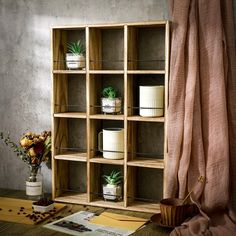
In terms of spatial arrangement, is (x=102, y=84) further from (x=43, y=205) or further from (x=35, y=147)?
(x=43, y=205)

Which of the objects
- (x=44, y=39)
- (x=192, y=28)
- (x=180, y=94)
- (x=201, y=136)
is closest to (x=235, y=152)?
(x=201, y=136)

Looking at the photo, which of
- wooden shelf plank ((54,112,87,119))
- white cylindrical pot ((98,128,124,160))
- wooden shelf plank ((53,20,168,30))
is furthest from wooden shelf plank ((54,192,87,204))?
wooden shelf plank ((53,20,168,30))

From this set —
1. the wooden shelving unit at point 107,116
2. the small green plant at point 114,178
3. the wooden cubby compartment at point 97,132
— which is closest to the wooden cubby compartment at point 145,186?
the wooden shelving unit at point 107,116

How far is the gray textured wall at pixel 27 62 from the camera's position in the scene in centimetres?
321

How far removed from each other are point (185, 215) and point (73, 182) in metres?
1.01

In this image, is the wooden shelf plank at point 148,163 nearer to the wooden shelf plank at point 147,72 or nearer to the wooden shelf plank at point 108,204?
the wooden shelf plank at point 108,204

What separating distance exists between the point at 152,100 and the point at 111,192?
0.67 meters

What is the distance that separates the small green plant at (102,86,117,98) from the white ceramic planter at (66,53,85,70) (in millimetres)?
236

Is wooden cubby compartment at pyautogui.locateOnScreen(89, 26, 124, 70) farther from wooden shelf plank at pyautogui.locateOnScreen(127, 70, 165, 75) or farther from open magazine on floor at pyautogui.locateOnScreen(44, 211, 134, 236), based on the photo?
open magazine on floor at pyautogui.locateOnScreen(44, 211, 134, 236)

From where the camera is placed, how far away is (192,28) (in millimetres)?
2703

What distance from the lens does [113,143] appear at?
2992 mm

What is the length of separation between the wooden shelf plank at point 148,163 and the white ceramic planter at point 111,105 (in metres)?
0.35

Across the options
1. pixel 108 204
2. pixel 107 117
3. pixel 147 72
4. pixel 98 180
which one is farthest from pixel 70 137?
pixel 147 72

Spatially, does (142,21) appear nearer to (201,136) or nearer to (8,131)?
(201,136)
